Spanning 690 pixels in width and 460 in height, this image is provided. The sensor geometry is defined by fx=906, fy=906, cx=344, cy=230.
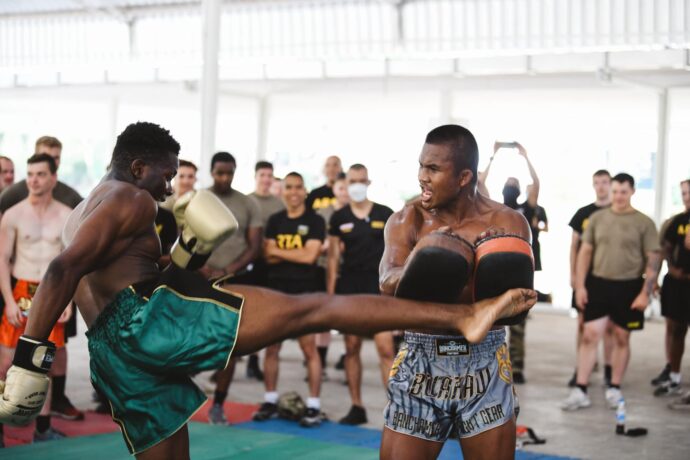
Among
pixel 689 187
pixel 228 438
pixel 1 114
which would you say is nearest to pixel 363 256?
pixel 228 438

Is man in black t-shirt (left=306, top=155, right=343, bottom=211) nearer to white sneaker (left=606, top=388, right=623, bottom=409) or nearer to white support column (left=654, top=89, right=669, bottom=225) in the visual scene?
white sneaker (left=606, top=388, right=623, bottom=409)

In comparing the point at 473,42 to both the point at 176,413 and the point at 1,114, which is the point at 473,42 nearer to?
the point at 176,413

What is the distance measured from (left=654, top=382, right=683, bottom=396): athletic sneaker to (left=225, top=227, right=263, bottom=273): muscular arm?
396cm

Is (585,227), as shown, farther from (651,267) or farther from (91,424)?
(91,424)

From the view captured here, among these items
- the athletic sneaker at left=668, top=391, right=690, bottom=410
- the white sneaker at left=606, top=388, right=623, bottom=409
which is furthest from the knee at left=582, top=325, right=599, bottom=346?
the athletic sneaker at left=668, top=391, right=690, bottom=410

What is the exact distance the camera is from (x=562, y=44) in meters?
11.2

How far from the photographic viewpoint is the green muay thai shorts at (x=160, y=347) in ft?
10.2

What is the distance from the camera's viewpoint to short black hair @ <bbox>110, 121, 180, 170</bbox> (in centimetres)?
365

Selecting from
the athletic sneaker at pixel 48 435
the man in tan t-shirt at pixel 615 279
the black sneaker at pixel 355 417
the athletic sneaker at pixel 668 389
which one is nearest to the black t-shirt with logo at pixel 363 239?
the black sneaker at pixel 355 417

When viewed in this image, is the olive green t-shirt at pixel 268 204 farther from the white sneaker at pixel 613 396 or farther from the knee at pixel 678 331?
the knee at pixel 678 331

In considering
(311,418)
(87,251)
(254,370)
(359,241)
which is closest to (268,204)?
(254,370)

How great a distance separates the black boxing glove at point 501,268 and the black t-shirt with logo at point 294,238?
453 cm

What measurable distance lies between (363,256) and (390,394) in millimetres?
3794

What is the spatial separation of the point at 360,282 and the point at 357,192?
75cm
